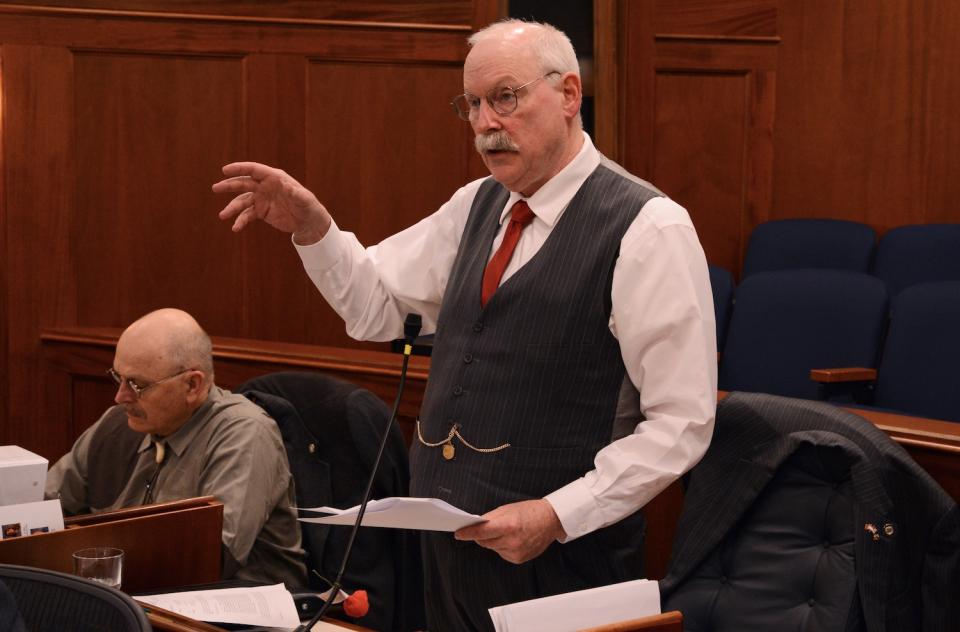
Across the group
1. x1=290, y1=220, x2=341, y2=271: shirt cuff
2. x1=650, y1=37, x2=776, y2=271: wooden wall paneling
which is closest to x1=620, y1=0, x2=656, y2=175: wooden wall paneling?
x1=650, y1=37, x2=776, y2=271: wooden wall paneling

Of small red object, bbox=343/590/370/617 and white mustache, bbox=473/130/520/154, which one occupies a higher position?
white mustache, bbox=473/130/520/154

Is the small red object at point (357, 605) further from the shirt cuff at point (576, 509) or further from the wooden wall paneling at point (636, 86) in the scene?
the wooden wall paneling at point (636, 86)

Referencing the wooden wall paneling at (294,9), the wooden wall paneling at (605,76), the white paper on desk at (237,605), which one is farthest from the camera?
the wooden wall paneling at (605,76)

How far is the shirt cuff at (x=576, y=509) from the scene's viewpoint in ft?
5.25

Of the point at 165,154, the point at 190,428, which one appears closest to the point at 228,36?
the point at 165,154

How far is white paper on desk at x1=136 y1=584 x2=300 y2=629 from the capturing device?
5.03ft

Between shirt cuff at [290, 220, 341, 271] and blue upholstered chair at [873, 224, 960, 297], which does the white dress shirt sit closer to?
shirt cuff at [290, 220, 341, 271]

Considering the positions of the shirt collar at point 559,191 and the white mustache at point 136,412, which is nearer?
the shirt collar at point 559,191

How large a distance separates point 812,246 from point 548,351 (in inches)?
127

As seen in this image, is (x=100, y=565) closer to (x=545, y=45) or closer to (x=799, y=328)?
(x=545, y=45)

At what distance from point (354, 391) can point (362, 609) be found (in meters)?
0.87

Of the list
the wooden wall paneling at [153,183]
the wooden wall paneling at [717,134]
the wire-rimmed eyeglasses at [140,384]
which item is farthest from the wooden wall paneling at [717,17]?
the wire-rimmed eyeglasses at [140,384]

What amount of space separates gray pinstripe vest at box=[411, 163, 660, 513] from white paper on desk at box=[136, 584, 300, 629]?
0.29 m

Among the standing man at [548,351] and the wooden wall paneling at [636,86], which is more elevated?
the wooden wall paneling at [636,86]
